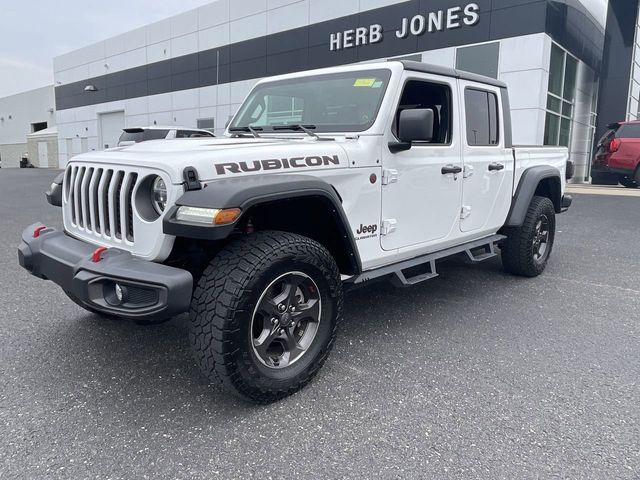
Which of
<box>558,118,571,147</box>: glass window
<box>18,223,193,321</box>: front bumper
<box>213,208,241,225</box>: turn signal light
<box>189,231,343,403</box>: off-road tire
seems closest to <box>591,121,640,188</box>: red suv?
<box>558,118,571,147</box>: glass window

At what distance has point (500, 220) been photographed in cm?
469

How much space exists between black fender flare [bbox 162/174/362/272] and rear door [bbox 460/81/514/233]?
1727mm

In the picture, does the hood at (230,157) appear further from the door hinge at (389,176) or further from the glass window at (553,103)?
the glass window at (553,103)

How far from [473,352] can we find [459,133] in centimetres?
173

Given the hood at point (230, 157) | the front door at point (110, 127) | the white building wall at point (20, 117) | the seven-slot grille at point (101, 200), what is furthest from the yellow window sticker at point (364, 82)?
the white building wall at point (20, 117)

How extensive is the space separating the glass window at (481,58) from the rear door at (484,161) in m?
11.0

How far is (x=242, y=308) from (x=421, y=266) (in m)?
2.05

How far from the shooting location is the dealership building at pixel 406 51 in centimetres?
1416

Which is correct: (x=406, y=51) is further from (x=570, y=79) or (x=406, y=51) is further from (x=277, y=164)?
(x=277, y=164)

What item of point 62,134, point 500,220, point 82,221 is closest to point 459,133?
point 500,220

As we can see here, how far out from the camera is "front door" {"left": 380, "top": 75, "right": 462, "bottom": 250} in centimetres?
332

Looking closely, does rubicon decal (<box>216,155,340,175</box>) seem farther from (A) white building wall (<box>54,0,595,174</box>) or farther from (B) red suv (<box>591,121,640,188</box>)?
(B) red suv (<box>591,121,640,188</box>)

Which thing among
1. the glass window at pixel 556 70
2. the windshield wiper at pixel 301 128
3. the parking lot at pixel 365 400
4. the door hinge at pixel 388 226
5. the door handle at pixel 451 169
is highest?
the glass window at pixel 556 70

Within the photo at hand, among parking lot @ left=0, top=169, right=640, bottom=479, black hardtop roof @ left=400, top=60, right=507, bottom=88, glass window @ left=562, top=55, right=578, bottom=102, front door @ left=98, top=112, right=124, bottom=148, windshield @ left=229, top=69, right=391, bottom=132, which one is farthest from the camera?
front door @ left=98, top=112, right=124, bottom=148
